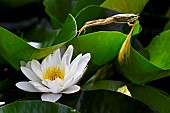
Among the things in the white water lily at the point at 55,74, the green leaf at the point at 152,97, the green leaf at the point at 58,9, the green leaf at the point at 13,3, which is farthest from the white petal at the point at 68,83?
the green leaf at the point at 13,3

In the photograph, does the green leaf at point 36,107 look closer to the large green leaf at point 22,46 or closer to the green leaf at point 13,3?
the large green leaf at point 22,46

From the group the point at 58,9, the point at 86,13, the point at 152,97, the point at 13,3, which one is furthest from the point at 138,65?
the point at 13,3

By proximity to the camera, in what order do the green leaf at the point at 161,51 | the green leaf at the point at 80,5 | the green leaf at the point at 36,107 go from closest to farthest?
the green leaf at the point at 36,107
the green leaf at the point at 161,51
the green leaf at the point at 80,5

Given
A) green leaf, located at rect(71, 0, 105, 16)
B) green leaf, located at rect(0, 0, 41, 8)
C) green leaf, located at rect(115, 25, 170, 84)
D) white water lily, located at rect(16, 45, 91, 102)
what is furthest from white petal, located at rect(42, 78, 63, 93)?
green leaf, located at rect(0, 0, 41, 8)

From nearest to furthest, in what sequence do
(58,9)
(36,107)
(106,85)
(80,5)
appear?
(36,107), (106,85), (80,5), (58,9)

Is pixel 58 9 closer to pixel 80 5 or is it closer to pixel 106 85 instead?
pixel 80 5
